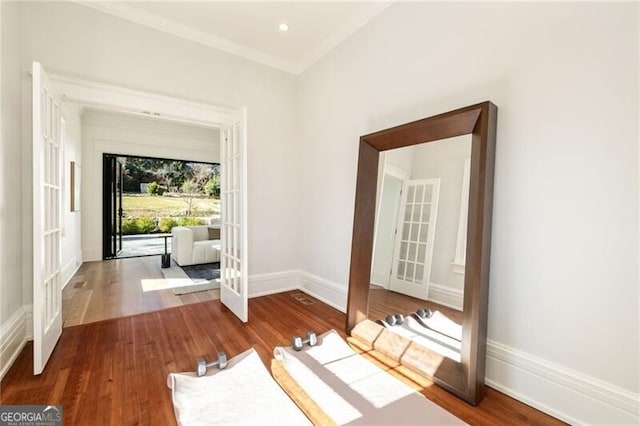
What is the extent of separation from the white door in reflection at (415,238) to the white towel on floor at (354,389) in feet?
2.17

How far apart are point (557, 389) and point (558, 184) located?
109cm

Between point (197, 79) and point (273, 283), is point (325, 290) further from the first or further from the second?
point (197, 79)

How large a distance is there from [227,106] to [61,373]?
8.84 feet

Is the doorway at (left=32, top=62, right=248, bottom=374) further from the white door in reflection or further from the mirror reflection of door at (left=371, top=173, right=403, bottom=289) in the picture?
the white door in reflection

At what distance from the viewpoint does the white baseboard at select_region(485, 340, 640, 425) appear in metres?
1.34

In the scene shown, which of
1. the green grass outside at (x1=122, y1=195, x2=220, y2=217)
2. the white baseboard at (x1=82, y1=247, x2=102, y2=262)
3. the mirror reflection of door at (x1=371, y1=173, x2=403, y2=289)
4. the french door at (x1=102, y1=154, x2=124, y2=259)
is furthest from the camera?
the green grass outside at (x1=122, y1=195, x2=220, y2=217)

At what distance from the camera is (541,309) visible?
159 centimetres

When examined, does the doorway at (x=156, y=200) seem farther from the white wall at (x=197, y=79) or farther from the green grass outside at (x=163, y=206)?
the white wall at (x=197, y=79)

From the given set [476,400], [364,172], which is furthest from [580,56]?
[476,400]

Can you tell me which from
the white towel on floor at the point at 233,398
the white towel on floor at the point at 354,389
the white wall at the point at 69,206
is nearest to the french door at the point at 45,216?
the white towel on floor at the point at 233,398

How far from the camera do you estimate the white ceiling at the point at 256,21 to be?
8.44ft

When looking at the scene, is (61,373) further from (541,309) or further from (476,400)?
(541,309)

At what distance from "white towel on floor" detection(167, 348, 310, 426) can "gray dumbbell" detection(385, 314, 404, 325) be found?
99cm

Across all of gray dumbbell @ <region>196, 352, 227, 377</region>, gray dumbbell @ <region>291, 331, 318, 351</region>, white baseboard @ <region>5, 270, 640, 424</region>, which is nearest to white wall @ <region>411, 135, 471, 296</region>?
white baseboard @ <region>5, 270, 640, 424</region>
